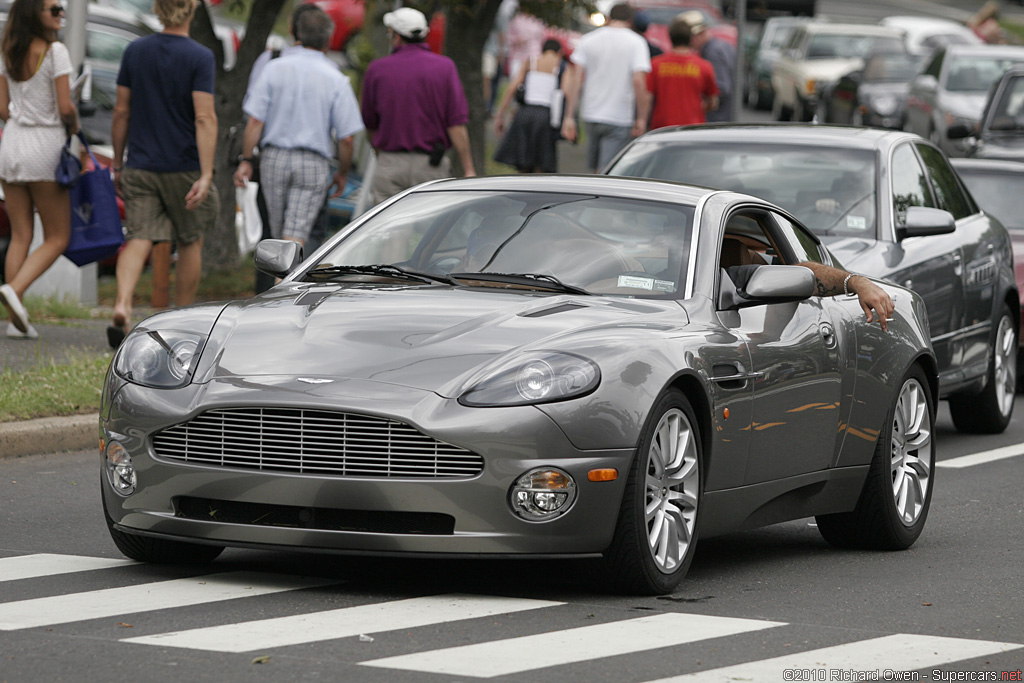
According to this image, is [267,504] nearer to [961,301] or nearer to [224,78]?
[961,301]

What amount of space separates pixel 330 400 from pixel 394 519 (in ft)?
1.38

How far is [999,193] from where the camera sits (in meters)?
14.6

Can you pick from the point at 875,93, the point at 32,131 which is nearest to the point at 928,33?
the point at 875,93

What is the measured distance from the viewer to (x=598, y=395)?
19.3 feet

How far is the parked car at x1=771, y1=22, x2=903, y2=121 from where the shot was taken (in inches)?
1409

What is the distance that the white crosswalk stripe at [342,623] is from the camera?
17.4 ft

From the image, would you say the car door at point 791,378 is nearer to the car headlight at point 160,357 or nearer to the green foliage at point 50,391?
the car headlight at point 160,357

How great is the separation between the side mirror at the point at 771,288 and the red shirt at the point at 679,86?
11.1m

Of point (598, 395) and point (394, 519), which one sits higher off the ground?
point (598, 395)

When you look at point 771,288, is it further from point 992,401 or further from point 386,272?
point 992,401

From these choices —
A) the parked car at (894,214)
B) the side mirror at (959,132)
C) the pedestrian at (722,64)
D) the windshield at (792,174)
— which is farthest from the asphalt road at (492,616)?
the pedestrian at (722,64)

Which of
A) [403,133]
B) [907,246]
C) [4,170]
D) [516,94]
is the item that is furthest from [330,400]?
[516,94]

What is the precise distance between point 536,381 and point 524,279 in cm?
96

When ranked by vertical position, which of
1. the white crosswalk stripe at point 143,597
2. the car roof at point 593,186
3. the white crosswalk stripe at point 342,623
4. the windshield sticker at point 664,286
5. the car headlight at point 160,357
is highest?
the car roof at point 593,186
